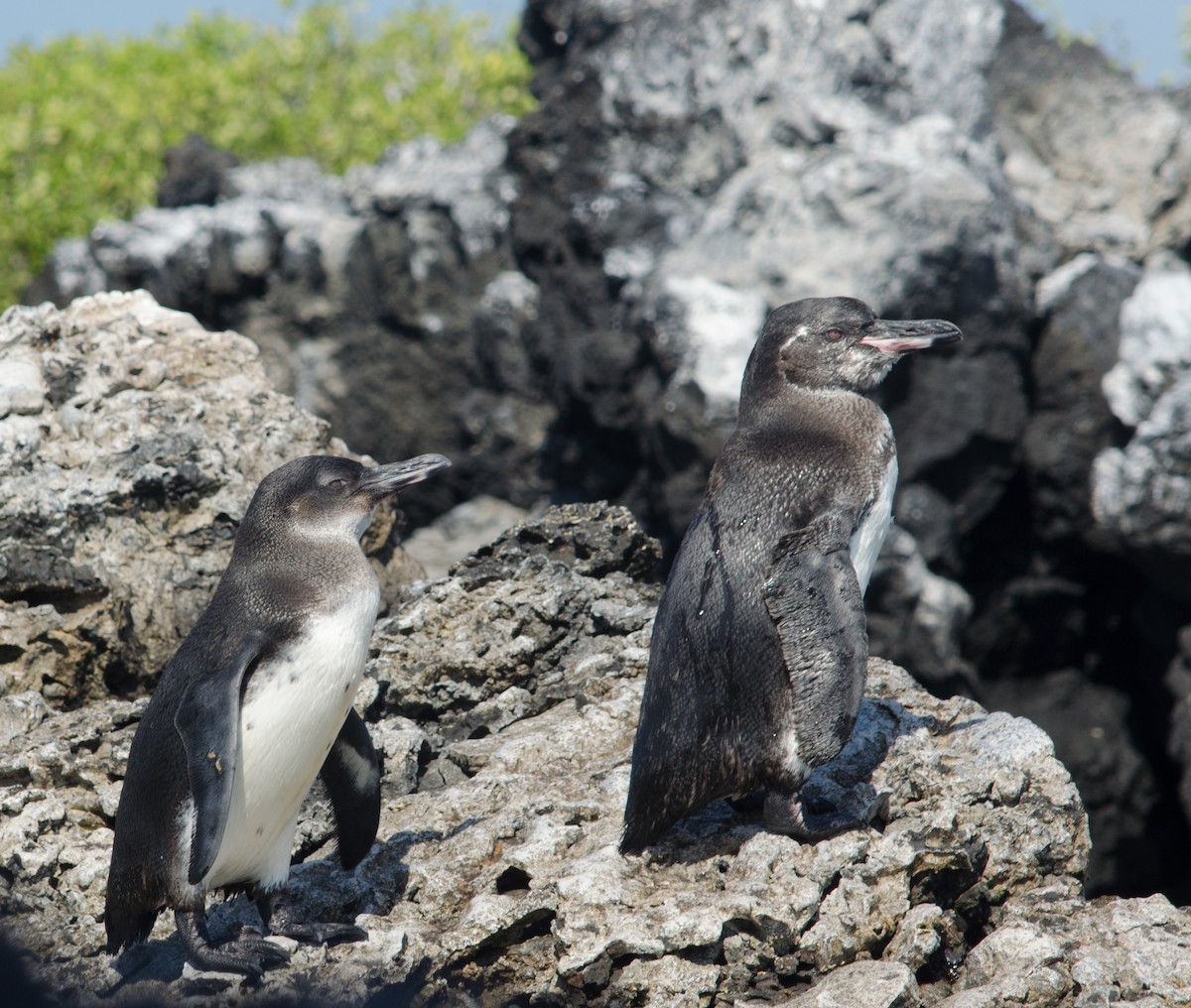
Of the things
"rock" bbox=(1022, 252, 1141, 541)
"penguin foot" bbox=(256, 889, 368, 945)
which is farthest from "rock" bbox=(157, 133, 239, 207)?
"penguin foot" bbox=(256, 889, 368, 945)

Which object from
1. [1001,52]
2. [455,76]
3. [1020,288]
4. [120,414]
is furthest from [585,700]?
[455,76]

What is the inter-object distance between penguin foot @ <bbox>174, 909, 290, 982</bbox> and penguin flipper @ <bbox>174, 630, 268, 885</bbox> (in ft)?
0.47

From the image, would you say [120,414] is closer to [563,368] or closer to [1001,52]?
[563,368]

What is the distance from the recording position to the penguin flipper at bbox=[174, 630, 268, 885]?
346 cm

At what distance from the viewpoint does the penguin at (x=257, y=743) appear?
3.54m

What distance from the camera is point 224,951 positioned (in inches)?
139

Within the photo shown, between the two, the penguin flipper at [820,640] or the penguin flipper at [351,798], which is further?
the penguin flipper at [351,798]

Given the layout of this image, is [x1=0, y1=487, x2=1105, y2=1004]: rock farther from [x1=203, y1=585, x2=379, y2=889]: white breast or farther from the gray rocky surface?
[x1=203, y1=585, x2=379, y2=889]: white breast

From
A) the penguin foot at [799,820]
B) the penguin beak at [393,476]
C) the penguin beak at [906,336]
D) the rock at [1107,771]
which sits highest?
the penguin beak at [906,336]

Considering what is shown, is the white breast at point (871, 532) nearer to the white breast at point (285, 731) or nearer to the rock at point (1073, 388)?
the white breast at point (285, 731)

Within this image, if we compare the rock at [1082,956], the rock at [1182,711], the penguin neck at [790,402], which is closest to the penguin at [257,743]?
the penguin neck at [790,402]

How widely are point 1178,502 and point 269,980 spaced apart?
25.0 feet

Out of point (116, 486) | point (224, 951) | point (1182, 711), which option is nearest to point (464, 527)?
point (1182, 711)

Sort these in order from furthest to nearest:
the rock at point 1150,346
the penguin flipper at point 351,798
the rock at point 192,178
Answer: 1. the rock at point 192,178
2. the rock at point 1150,346
3. the penguin flipper at point 351,798
